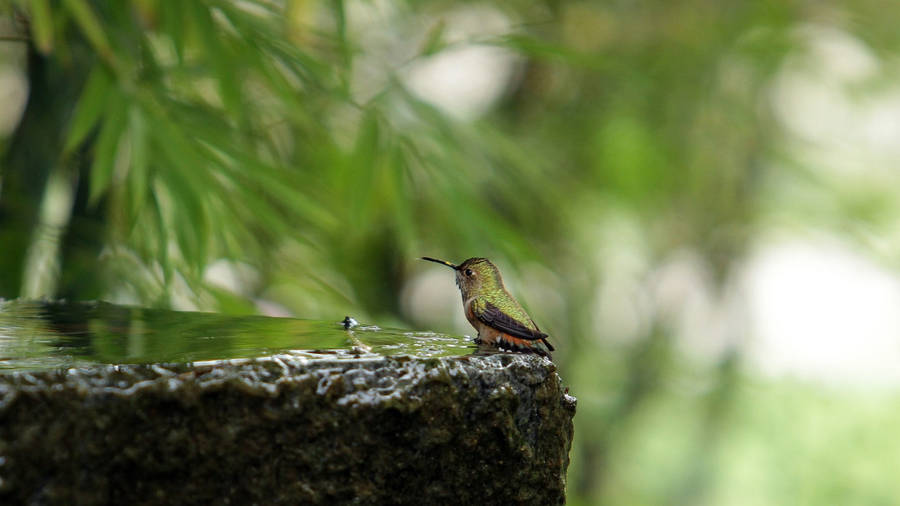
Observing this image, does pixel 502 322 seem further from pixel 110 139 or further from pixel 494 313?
pixel 110 139

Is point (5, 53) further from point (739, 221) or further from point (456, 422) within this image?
point (739, 221)

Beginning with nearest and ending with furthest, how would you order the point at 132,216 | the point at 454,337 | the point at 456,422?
the point at 456,422 → the point at 454,337 → the point at 132,216

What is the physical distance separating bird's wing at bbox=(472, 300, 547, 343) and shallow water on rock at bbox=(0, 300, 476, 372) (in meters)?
0.06

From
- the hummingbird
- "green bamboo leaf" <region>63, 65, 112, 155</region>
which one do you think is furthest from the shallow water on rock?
"green bamboo leaf" <region>63, 65, 112, 155</region>

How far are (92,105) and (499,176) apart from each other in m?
1.43

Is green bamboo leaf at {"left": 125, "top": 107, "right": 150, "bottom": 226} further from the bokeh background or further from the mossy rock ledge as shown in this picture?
the mossy rock ledge

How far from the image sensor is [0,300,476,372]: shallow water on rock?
4.31ft

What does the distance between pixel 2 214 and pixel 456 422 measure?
200 centimetres

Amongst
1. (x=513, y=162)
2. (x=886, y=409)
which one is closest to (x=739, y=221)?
(x=513, y=162)

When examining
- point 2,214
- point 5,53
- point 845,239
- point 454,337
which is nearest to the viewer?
point 454,337

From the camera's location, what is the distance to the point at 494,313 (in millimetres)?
1645

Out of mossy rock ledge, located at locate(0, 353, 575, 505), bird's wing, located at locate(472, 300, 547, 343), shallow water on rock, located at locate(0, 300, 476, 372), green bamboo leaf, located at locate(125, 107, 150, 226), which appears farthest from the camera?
green bamboo leaf, located at locate(125, 107, 150, 226)

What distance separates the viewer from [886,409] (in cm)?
840

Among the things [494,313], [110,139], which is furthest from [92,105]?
[494,313]
